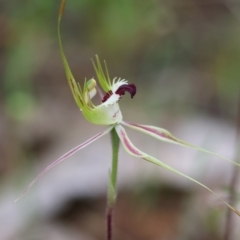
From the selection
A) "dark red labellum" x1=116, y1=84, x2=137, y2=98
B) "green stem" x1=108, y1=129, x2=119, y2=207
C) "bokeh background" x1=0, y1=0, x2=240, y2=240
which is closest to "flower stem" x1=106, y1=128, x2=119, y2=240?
"green stem" x1=108, y1=129, x2=119, y2=207

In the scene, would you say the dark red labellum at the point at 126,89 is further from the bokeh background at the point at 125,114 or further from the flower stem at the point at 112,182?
the bokeh background at the point at 125,114

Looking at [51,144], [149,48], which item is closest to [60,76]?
[149,48]

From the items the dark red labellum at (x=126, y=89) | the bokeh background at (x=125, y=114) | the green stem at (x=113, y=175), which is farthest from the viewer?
the bokeh background at (x=125, y=114)

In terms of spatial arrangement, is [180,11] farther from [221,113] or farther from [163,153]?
[163,153]

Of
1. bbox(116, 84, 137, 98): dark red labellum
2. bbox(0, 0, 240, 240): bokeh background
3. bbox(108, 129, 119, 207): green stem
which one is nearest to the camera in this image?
bbox(108, 129, 119, 207): green stem

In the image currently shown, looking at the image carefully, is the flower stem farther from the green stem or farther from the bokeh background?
the bokeh background

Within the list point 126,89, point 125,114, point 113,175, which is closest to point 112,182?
point 113,175

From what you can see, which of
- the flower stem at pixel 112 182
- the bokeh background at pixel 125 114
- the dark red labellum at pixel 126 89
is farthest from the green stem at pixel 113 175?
the bokeh background at pixel 125 114

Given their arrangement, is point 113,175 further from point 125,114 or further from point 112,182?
point 125,114
